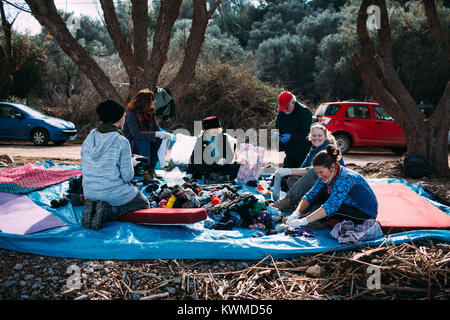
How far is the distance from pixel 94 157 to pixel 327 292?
2626 mm

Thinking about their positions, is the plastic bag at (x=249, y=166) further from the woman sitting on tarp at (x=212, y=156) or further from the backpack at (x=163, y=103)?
the backpack at (x=163, y=103)

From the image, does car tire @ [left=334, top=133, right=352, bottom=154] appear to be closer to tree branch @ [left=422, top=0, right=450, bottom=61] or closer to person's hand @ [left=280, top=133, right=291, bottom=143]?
tree branch @ [left=422, top=0, right=450, bottom=61]

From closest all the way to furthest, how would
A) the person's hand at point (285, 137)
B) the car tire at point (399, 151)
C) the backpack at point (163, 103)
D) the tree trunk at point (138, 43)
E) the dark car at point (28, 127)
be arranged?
the person's hand at point (285, 137) → the tree trunk at point (138, 43) → the backpack at point (163, 103) → the car tire at point (399, 151) → the dark car at point (28, 127)

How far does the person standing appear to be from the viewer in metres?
5.45

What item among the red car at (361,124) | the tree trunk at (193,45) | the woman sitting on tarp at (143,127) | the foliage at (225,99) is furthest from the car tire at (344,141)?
the woman sitting on tarp at (143,127)

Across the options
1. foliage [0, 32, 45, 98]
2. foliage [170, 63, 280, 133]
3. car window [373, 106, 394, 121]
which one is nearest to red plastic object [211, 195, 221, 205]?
car window [373, 106, 394, 121]

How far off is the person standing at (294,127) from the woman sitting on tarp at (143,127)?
195 centimetres

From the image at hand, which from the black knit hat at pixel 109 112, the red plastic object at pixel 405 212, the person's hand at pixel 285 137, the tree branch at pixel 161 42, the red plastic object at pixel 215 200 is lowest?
the red plastic object at pixel 405 212

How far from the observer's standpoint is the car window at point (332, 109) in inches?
414

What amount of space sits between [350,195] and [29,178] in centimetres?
473

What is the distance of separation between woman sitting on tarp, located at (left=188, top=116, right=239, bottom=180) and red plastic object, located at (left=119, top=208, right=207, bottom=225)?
2375 mm

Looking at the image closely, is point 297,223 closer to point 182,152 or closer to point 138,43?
point 182,152

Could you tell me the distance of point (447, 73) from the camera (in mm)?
15898
